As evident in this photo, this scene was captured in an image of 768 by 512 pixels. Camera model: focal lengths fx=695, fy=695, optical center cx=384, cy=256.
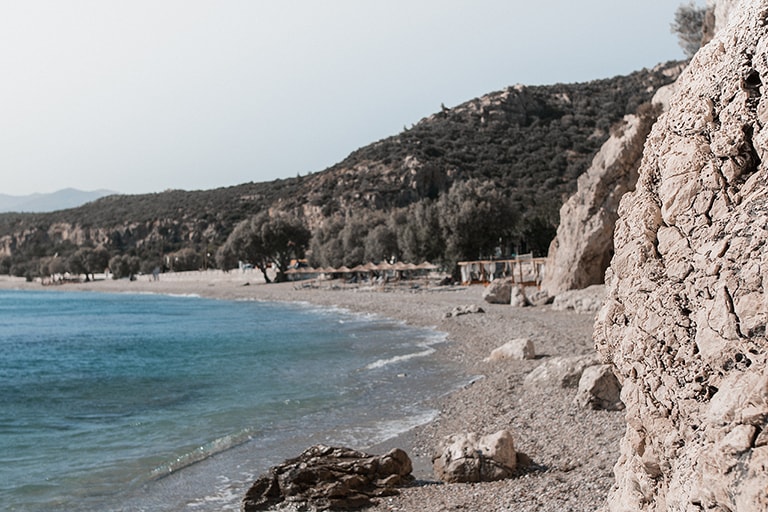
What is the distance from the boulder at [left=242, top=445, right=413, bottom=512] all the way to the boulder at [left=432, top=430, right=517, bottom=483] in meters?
0.53

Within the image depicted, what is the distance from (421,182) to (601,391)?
269ft

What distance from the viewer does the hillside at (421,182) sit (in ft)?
274

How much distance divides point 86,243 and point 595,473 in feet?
452

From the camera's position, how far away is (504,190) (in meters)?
A: 80.2

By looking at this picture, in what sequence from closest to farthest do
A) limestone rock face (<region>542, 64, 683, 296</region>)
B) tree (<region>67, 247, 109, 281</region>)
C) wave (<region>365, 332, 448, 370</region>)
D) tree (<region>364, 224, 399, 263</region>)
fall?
wave (<region>365, 332, 448, 370</region>)
limestone rock face (<region>542, 64, 683, 296</region>)
tree (<region>364, 224, 399, 263</region>)
tree (<region>67, 247, 109, 281</region>)

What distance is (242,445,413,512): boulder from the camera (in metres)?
7.96

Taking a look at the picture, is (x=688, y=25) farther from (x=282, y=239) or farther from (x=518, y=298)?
(x=282, y=239)

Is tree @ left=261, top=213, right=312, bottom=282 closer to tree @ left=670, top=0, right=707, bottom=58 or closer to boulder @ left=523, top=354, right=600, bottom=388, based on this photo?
tree @ left=670, top=0, right=707, bottom=58

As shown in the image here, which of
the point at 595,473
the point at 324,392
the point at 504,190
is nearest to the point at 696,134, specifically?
the point at 595,473

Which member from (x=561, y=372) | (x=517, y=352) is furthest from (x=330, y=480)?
(x=517, y=352)

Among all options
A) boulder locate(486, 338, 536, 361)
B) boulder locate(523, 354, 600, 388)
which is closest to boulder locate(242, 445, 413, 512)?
boulder locate(523, 354, 600, 388)

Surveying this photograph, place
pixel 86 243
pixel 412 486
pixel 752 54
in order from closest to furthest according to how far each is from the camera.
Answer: pixel 752 54 < pixel 412 486 < pixel 86 243

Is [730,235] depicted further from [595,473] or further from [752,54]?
[595,473]

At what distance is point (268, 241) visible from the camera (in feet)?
249
